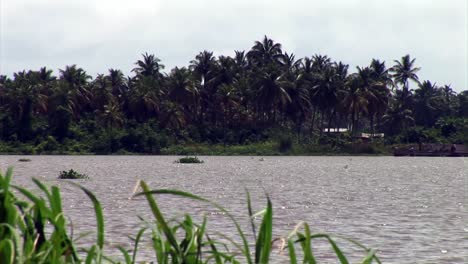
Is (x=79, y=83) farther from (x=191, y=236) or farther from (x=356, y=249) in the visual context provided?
(x=191, y=236)

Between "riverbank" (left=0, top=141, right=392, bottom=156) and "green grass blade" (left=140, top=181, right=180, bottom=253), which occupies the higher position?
"riverbank" (left=0, top=141, right=392, bottom=156)

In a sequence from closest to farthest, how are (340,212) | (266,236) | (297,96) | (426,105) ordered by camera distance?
(266,236) < (340,212) < (297,96) < (426,105)

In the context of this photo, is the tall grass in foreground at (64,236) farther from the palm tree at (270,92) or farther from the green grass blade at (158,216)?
the palm tree at (270,92)

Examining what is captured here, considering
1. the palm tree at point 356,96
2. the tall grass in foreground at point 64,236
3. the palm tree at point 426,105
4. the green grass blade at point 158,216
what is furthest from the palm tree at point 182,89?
the green grass blade at point 158,216

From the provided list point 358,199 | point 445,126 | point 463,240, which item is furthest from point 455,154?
point 463,240

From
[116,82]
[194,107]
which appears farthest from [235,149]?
[116,82]

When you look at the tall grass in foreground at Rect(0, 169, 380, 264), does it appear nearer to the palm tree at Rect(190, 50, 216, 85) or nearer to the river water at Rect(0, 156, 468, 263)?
the river water at Rect(0, 156, 468, 263)

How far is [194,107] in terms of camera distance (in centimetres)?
12669

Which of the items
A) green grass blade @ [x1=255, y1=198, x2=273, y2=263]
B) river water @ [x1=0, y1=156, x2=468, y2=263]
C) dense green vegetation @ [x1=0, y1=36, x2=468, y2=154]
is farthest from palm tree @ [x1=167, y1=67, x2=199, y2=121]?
green grass blade @ [x1=255, y1=198, x2=273, y2=263]

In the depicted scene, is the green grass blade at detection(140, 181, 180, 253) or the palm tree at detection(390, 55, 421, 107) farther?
the palm tree at detection(390, 55, 421, 107)

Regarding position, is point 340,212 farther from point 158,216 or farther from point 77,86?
point 77,86

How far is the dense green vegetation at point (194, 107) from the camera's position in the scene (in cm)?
11838

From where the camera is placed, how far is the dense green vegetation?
4660 inches

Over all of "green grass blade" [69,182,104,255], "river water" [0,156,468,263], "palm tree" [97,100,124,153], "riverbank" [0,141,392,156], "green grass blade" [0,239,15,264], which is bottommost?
"river water" [0,156,468,263]
